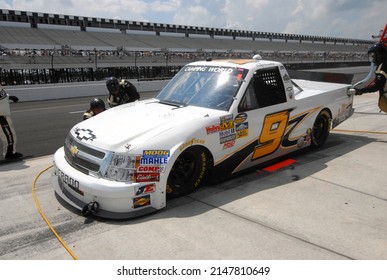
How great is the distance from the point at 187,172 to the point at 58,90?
1664 cm

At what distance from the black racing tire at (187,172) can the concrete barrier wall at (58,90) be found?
15240 millimetres

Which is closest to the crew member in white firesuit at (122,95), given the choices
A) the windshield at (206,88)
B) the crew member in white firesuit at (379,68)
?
the windshield at (206,88)

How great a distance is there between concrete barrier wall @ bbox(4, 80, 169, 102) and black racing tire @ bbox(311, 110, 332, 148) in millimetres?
15150

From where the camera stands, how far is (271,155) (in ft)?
17.6

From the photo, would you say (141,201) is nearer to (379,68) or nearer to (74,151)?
(74,151)

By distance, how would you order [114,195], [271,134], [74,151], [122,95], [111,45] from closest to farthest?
1. [114,195]
2. [74,151]
3. [271,134]
4. [122,95]
5. [111,45]

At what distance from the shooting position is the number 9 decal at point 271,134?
5.04 meters

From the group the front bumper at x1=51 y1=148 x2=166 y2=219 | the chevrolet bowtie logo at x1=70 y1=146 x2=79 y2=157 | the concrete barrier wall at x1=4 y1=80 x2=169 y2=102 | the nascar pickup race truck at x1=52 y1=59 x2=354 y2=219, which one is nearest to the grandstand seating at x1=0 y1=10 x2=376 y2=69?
the concrete barrier wall at x1=4 y1=80 x2=169 y2=102

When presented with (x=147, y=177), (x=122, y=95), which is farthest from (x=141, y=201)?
(x=122, y=95)

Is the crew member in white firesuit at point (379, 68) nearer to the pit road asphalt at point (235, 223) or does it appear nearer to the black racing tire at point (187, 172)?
the pit road asphalt at point (235, 223)

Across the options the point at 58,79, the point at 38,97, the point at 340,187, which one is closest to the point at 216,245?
the point at 340,187

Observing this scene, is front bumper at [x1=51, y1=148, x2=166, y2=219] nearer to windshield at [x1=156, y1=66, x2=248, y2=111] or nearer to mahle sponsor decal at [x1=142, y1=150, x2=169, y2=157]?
mahle sponsor decal at [x1=142, y1=150, x2=169, y2=157]

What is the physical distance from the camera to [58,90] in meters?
18.9

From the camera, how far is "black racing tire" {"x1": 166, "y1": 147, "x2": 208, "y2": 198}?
4160 millimetres
